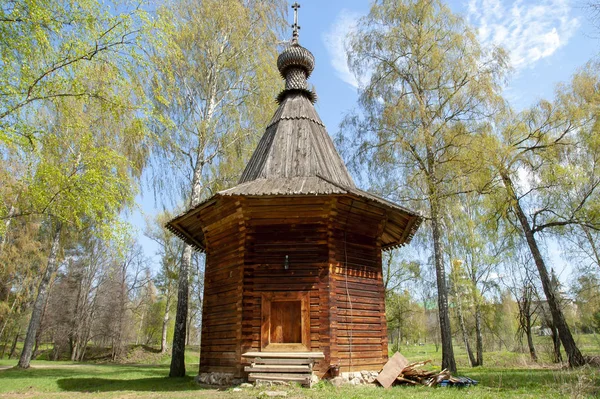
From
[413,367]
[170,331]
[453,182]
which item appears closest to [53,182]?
[413,367]

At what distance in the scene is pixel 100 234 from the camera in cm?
943

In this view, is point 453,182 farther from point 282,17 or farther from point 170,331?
point 170,331

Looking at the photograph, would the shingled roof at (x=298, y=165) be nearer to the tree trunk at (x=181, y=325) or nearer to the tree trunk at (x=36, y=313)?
the tree trunk at (x=181, y=325)

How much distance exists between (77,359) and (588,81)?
3424 centimetres

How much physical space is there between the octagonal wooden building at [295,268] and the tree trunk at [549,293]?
20.0 ft

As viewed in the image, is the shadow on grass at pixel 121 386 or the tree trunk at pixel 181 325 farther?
the tree trunk at pixel 181 325

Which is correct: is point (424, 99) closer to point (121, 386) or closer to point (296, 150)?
point (296, 150)

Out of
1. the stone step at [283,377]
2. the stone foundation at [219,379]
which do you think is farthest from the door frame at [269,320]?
the stone foundation at [219,379]

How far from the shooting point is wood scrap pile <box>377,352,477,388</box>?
8961 millimetres

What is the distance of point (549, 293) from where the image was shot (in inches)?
564

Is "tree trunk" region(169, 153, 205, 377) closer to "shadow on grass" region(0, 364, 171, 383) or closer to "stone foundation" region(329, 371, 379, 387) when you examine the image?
"shadow on grass" region(0, 364, 171, 383)

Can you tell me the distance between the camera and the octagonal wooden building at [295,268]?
8.99m

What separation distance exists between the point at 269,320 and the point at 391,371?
3.04 m

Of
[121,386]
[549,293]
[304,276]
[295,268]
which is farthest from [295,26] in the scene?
[549,293]
